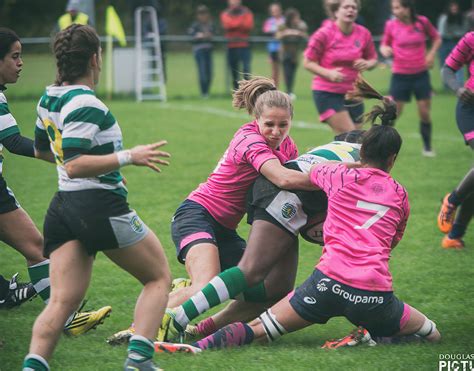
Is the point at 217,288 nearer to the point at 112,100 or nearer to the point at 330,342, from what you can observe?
the point at 330,342

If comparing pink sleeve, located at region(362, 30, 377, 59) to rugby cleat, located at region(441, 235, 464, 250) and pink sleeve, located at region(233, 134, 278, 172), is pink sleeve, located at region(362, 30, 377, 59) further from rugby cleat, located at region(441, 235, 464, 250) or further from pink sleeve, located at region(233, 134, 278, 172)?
pink sleeve, located at region(233, 134, 278, 172)

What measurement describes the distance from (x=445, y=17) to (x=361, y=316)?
1857 centimetres

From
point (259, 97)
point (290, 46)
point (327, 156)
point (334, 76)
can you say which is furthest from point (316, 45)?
point (290, 46)

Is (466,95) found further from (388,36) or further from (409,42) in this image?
(388,36)

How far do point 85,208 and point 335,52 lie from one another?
592 cm

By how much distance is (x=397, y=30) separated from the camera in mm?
11859

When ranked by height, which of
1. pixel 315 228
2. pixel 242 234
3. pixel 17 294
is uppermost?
pixel 315 228

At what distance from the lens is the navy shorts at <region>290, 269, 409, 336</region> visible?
450 centimetres

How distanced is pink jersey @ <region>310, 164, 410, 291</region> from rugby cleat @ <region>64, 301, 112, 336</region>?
4.57ft

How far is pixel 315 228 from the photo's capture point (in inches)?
199

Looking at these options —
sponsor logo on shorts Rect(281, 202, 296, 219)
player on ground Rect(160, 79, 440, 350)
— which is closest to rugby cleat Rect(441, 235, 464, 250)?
player on ground Rect(160, 79, 440, 350)

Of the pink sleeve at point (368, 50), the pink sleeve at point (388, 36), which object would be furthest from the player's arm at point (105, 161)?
the pink sleeve at point (388, 36)

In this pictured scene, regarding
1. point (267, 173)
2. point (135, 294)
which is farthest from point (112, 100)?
point (267, 173)

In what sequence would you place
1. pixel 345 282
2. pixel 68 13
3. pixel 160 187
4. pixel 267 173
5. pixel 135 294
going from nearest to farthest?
pixel 345 282, pixel 267 173, pixel 135 294, pixel 160 187, pixel 68 13
